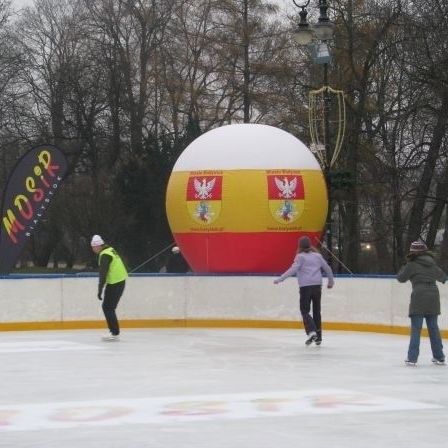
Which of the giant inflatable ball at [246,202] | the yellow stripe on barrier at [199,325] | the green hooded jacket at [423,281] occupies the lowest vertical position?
the yellow stripe on barrier at [199,325]

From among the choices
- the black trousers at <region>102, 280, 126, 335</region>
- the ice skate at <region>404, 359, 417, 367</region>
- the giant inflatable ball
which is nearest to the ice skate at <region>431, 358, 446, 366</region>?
the ice skate at <region>404, 359, 417, 367</region>

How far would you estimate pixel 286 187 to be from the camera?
69.5ft

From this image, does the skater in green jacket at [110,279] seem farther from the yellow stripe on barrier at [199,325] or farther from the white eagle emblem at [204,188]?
the white eagle emblem at [204,188]

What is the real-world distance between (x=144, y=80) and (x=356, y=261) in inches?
517

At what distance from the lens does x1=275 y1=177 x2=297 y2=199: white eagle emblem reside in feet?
69.3

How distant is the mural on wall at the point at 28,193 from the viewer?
2058 centimetres

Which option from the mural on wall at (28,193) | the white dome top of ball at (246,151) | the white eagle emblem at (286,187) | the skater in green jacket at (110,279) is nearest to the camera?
the skater in green jacket at (110,279)

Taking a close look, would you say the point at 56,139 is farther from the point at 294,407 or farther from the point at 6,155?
the point at 294,407

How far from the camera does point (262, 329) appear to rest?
19.5 m

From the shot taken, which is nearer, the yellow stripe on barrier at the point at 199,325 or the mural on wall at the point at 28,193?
the yellow stripe on barrier at the point at 199,325

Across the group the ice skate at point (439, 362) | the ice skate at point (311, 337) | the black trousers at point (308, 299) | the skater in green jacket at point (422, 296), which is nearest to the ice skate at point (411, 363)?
the skater in green jacket at point (422, 296)

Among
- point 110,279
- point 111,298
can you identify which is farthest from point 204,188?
point 111,298

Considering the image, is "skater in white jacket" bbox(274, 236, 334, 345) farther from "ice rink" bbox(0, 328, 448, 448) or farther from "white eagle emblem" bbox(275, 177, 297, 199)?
"white eagle emblem" bbox(275, 177, 297, 199)

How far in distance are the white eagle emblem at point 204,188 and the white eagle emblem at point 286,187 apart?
126 centimetres
